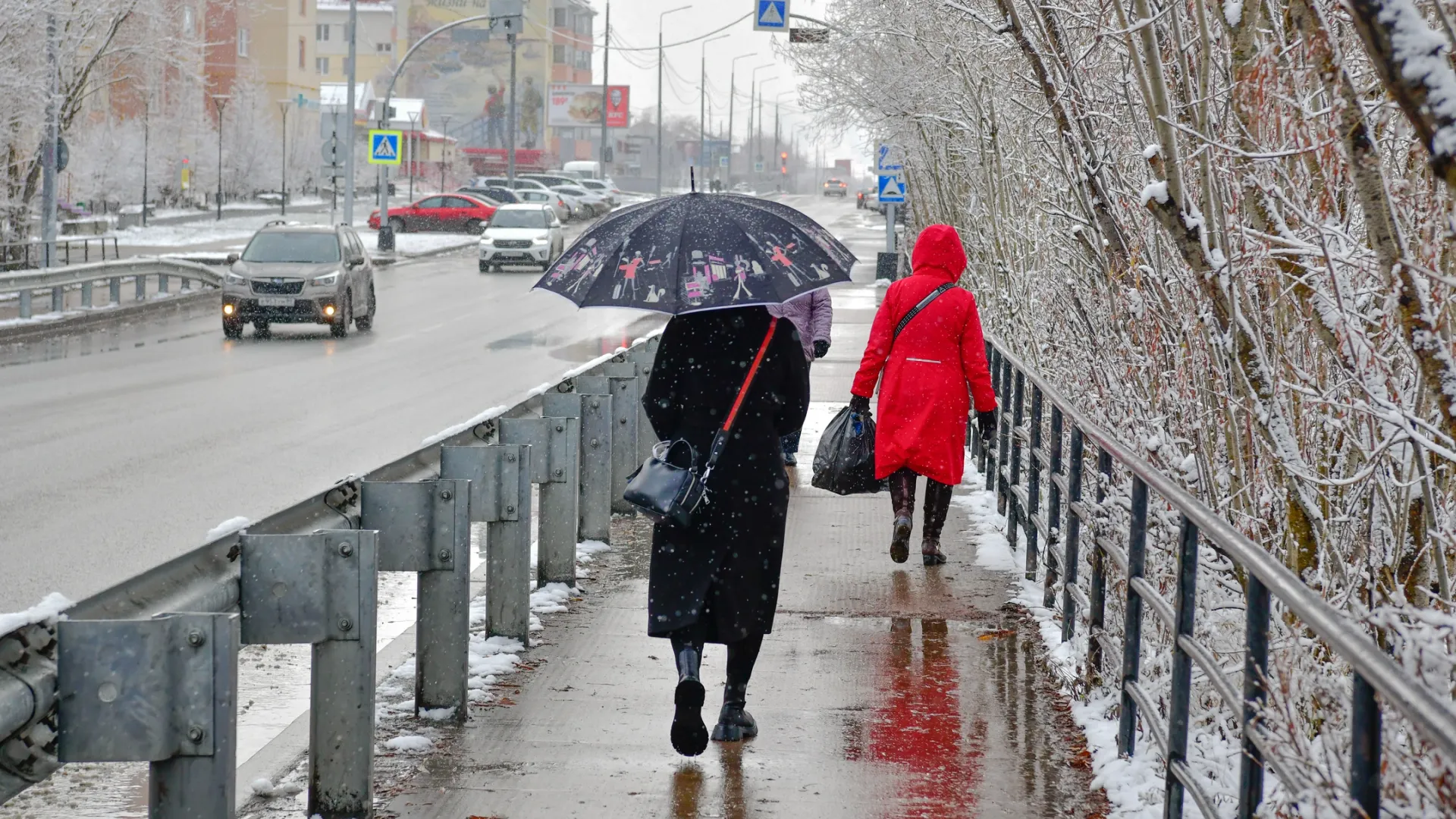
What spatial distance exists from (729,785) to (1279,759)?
2204mm

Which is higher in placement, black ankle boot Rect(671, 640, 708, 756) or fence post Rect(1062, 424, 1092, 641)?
fence post Rect(1062, 424, 1092, 641)

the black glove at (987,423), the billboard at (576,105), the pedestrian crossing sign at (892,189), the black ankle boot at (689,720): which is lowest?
the black ankle boot at (689,720)

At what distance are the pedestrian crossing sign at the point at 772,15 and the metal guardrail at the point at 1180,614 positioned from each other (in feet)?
58.1

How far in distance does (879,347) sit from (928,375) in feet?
0.93

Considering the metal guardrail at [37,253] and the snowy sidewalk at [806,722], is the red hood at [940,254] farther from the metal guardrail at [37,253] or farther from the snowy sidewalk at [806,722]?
the metal guardrail at [37,253]

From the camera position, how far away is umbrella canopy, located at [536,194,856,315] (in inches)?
213

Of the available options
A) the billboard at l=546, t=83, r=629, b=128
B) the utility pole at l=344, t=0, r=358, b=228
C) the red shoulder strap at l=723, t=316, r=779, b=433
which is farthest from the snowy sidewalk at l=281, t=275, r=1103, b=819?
the billboard at l=546, t=83, r=629, b=128

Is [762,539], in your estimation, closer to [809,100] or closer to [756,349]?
[756,349]

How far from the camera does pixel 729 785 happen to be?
5176 mm

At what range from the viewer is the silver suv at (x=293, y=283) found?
23875mm

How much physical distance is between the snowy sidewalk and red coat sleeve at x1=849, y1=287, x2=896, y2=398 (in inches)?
37.5

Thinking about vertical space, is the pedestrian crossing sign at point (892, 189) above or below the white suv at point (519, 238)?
above

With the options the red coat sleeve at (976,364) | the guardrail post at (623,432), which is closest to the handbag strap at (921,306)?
the red coat sleeve at (976,364)

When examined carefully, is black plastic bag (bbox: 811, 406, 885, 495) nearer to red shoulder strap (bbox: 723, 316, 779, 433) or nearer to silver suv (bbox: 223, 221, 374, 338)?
red shoulder strap (bbox: 723, 316, 779, 433)
